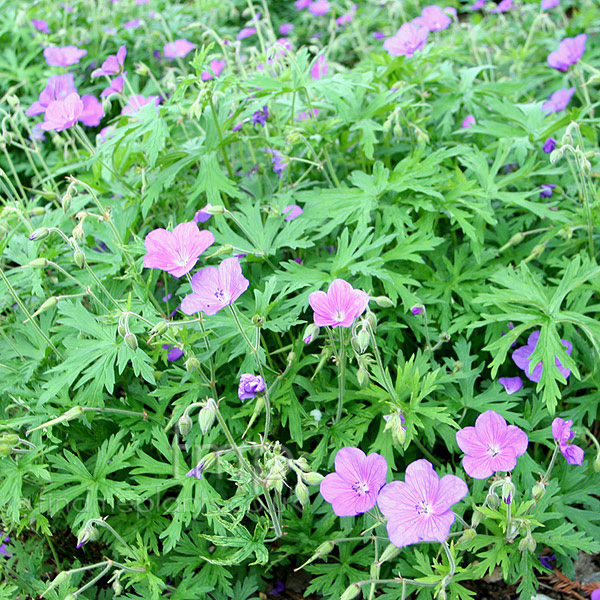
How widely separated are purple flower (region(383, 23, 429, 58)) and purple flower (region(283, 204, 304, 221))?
3.03 feet

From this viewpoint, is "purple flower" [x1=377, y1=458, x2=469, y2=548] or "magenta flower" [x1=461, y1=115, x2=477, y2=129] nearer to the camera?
"purple flower" [x1=377, y1=458, x2=469, y2=548]

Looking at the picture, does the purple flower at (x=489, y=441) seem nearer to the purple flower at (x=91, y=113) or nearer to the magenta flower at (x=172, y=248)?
the magenta flower at (x=172, y=248)

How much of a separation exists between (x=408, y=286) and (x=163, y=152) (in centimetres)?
115

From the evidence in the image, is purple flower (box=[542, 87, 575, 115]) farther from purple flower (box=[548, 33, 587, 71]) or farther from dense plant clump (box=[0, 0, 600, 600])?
dense plant clump (box=[0, 0, 600, 600])

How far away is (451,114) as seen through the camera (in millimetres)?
2730

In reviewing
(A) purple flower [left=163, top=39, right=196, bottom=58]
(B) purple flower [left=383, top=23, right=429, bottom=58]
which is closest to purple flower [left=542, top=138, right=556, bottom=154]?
(B) purple flower [left=383, top=23, right=429, bottom=58]

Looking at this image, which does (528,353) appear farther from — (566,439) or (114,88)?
(114,88)

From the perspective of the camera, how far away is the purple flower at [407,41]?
8.61ft

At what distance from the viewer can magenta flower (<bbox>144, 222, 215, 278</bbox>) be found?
69.1 inches

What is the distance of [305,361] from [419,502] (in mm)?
683

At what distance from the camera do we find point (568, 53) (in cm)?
288

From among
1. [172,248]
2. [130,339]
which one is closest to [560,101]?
[172,248]

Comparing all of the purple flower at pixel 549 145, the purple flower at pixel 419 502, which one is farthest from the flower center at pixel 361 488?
the purple flower at pixel 549 145

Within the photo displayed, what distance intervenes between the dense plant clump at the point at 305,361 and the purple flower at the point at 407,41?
2 cm
